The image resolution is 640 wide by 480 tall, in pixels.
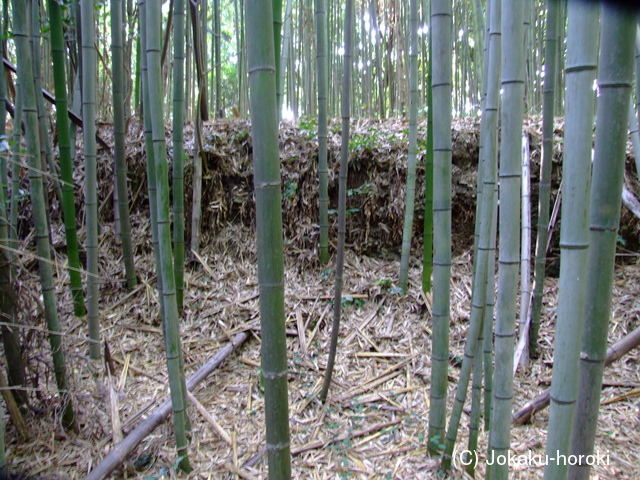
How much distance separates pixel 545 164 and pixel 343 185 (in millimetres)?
1194

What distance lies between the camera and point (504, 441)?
4.07ft

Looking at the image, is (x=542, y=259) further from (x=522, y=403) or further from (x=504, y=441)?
(x=504, y=441)

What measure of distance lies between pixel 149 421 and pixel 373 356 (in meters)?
1.33

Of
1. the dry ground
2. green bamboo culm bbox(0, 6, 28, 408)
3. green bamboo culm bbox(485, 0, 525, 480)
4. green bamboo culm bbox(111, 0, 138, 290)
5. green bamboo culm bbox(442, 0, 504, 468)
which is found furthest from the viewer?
green bamboo culm bbox(111, 0, 138, 290)

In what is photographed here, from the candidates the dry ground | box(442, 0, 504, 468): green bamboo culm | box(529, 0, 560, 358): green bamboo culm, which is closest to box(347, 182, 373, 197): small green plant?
the dry ground

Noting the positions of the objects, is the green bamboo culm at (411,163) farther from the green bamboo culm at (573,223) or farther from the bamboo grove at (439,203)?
the green bamboo culm at (573,223)

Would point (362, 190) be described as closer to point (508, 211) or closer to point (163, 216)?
point (163, 216)

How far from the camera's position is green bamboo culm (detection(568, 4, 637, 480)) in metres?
0.79

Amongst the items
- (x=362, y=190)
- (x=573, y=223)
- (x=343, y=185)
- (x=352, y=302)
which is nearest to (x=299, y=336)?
(x=352, y=302)

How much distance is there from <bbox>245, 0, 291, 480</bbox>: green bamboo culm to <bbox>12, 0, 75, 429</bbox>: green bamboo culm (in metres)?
1.01

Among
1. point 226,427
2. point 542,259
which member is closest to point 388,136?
point 542,259

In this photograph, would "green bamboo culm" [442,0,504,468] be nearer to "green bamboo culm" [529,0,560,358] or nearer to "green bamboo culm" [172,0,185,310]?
"green bamboo culm" [529,0,560,358]

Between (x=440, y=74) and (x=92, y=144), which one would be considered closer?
(x=440, y=74)

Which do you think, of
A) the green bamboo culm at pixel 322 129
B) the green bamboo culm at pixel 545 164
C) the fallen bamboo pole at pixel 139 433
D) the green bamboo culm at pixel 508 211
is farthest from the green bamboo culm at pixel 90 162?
the green bamboo culm at pixel 545 164
